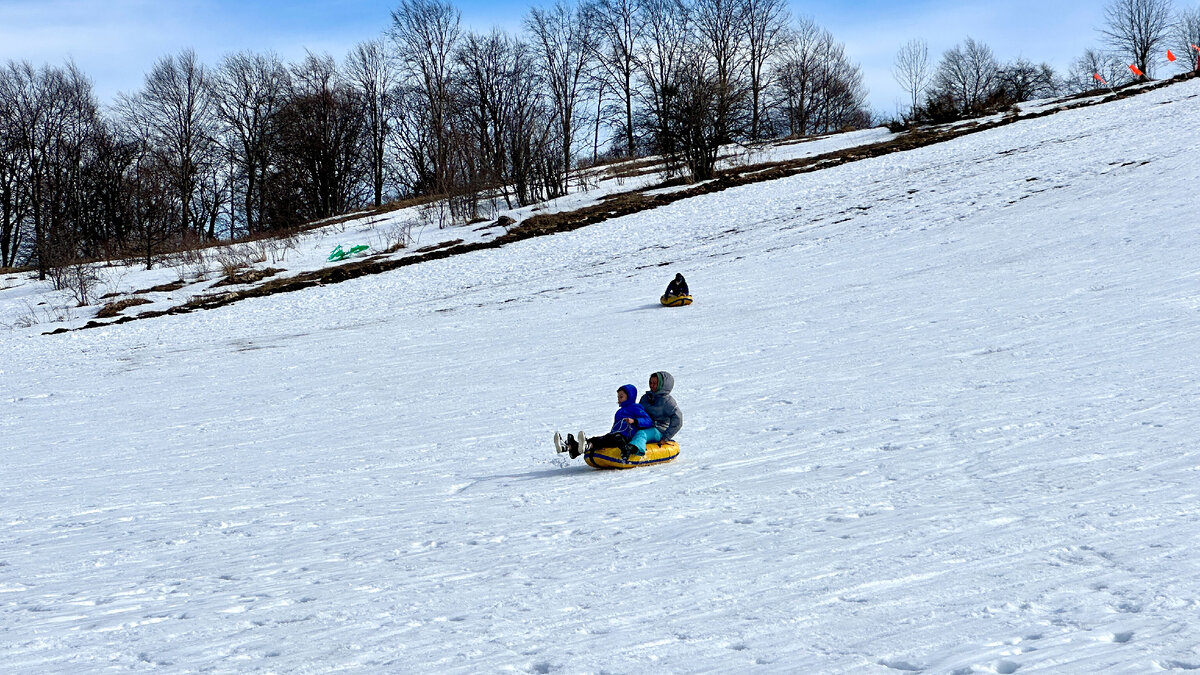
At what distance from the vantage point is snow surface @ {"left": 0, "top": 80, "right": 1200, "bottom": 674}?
13.0ft

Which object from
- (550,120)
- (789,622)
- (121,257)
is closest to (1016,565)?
(789,622)

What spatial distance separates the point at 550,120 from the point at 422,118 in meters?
15.2

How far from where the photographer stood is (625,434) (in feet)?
24.9

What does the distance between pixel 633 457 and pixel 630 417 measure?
343mm

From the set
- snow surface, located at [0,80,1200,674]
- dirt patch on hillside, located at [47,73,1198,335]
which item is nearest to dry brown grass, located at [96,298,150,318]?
dirt patch on hillside, located at [47,73,1198,335]

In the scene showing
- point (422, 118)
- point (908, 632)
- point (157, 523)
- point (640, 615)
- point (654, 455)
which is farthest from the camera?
point (422, 118)

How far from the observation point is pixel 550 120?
38594mm

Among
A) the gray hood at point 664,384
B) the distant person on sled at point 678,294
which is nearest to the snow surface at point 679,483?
the distant person on sled at point 678,294

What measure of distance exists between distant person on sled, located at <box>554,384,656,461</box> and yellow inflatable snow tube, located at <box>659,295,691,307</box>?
27.1ft

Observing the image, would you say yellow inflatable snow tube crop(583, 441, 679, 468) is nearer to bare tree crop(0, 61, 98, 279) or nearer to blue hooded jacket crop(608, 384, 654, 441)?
blue hooded jacket crop(608, 384, 654, 441)

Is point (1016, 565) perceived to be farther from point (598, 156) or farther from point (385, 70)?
point (385, 70)

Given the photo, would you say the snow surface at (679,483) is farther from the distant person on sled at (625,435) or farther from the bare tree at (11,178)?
the bare tree at (11,178)

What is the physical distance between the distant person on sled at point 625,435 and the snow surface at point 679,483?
309 millimetres

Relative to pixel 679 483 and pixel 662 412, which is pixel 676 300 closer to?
pixel 662 412
